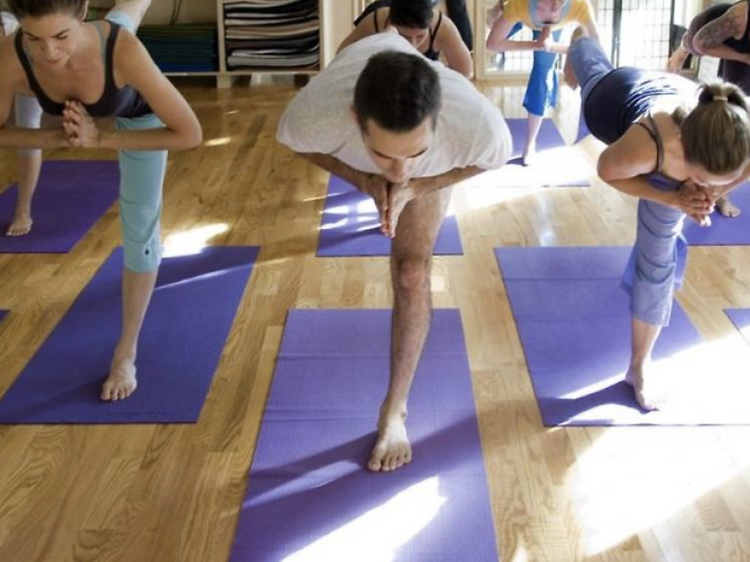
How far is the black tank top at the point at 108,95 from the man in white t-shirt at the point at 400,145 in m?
0.42

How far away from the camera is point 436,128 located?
2041 millimetres

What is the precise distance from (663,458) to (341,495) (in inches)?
31.4

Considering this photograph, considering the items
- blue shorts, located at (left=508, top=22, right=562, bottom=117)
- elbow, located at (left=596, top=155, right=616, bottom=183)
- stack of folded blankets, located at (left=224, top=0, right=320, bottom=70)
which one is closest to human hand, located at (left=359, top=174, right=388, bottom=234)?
elbow, located at (left=596, top=155, right=616, bottom=183)

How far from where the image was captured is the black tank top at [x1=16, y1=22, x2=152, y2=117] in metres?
2.22

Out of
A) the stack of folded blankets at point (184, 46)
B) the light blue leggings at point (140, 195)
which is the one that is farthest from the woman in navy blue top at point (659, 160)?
the stack of folded blankets at point (184, 46)

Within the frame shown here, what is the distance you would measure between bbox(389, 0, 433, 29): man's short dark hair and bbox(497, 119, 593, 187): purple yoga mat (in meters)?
1.51

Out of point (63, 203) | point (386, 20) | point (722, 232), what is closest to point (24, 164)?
point (63, 203)

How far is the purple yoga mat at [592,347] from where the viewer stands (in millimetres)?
2574

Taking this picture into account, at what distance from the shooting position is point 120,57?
2227 millimetres

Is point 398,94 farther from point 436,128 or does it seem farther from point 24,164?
point 24,164

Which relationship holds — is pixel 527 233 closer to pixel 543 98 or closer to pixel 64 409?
pixel 543 98

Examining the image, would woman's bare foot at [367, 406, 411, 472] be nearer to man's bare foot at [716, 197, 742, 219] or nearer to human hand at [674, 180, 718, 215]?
human hand at [674, 180, 718, 215]

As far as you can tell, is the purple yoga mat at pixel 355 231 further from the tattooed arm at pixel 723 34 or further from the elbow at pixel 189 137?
the elbow at pixel 189 137

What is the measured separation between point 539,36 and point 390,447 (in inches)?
99.7
